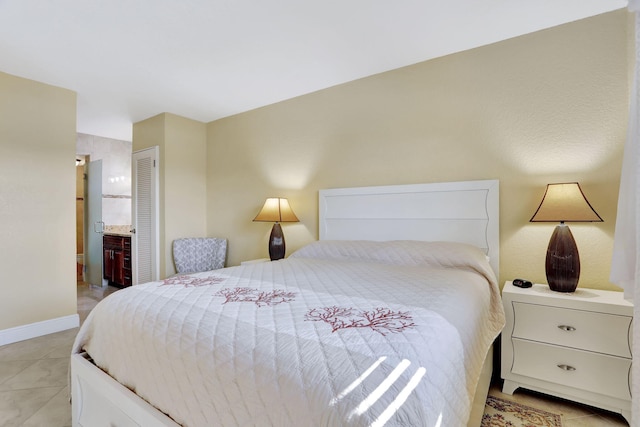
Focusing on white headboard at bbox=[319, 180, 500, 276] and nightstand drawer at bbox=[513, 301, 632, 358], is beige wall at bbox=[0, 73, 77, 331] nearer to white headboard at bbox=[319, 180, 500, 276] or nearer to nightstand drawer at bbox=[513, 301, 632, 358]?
white headboard at bbox=[319, 180, 500, 276]

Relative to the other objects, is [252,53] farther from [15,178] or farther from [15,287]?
[15,287]

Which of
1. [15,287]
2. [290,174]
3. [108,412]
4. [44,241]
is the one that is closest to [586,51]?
[290,174]

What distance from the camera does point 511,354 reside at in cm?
191

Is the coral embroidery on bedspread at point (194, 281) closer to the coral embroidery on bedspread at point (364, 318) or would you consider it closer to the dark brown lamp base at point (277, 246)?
the coral embroidery on bedspread at point (364, 318)

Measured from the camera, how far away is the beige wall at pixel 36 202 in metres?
2.77

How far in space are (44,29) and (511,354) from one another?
3.70 m

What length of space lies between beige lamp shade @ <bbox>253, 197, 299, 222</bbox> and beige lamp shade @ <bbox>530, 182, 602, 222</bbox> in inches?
81.7

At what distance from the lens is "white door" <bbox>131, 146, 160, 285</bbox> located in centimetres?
382

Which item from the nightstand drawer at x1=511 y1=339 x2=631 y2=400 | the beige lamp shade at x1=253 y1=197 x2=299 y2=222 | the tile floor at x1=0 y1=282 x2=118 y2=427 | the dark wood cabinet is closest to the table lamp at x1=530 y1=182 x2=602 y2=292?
the nightstand drawer at x1=511 y1=339 x2=631 y2=400

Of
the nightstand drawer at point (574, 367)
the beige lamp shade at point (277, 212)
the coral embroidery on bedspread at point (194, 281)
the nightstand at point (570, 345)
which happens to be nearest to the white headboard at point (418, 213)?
the beige lamp shade at point (277, 212)

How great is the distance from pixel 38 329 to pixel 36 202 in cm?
117

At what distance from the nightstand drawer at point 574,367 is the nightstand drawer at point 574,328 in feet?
0.14

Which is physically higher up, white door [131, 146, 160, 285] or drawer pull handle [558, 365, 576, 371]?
white door [131, 146, 160, 285]

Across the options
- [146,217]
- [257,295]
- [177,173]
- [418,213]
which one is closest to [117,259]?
[146,217]
